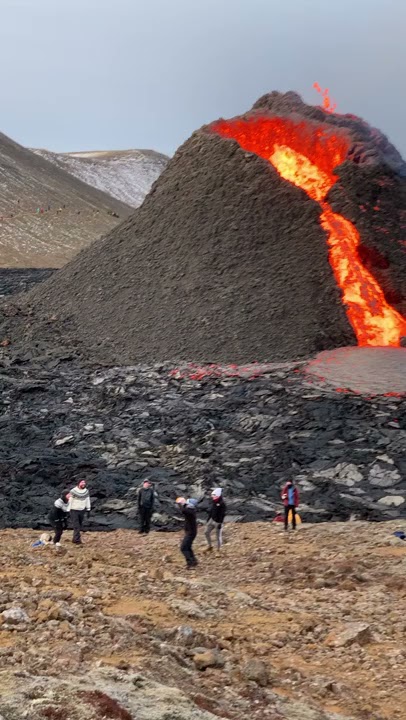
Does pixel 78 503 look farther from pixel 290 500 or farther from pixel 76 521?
pixel 290 500

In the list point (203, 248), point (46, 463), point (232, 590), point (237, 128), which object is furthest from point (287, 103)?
point (232, 590)

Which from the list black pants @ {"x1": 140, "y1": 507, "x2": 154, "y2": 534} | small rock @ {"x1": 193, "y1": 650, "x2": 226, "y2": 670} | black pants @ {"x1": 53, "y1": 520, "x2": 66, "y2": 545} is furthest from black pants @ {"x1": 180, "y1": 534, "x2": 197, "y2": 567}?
small rock @ {"x1": 193, "y1": 650, "x2": 226, "y2": 670}

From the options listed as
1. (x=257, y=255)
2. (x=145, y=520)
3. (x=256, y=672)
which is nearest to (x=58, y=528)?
(x=145, y=520)

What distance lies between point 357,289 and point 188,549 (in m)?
18.5

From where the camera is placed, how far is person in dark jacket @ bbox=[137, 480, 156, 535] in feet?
54.4

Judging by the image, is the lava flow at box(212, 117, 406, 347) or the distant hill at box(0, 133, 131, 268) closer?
the lava flow at box(212, 117, 406, 347)

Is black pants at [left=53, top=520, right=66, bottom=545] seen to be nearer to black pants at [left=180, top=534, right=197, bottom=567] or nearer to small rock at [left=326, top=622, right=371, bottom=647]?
black pants at [left=180, top=534, right=197, bottom=567]

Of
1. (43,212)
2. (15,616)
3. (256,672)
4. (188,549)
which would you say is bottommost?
(188,549)

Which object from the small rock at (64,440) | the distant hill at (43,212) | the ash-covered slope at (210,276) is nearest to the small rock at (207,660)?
the small rock at (64,440)

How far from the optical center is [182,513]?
51.5 ft

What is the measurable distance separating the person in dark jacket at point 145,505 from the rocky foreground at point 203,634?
1.60 metres

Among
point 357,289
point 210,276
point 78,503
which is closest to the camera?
point 78,503

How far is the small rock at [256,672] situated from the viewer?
26.9ft

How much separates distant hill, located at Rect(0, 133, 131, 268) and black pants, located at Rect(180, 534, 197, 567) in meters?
52.5
